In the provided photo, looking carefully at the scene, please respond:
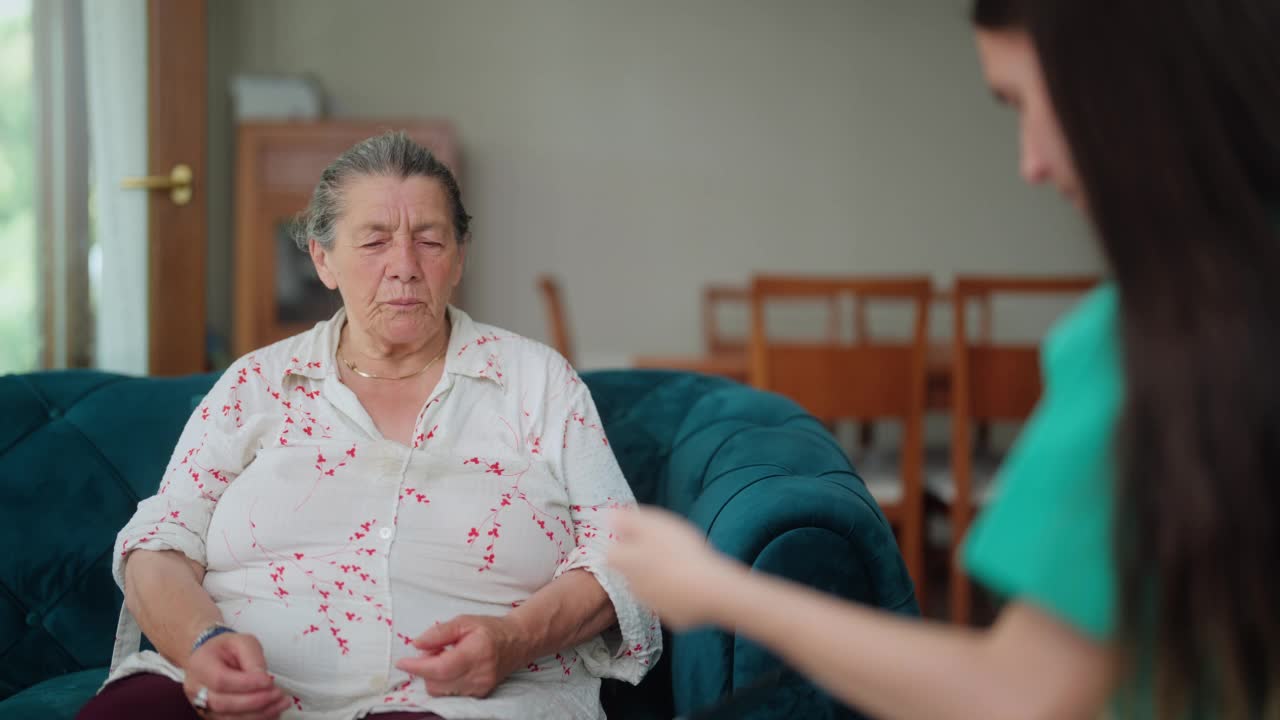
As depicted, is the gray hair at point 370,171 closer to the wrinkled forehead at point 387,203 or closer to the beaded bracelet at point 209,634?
the wrinkled forehead at point 387,203

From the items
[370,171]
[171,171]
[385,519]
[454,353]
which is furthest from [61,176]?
[385,519]

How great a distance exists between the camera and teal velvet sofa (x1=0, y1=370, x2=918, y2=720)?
115 cm

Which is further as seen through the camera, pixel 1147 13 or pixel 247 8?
pixel 247 8

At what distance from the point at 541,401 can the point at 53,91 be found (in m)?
1.63

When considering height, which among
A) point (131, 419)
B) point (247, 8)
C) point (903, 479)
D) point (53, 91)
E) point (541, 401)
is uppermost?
point (247, 8)

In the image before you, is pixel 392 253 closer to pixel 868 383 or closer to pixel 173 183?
pixel 173 183

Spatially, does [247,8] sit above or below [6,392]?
above

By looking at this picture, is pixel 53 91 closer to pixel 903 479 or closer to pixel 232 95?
pixel 232 95

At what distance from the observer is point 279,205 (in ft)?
12.7

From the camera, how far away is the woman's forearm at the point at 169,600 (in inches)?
45.6

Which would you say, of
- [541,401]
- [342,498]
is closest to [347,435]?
[342,498]

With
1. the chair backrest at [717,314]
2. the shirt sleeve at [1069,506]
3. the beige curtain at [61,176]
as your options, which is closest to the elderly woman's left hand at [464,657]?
the shirt sleeve at [1069,506]

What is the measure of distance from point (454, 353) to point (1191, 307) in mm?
1026

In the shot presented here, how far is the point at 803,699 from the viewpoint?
1.13 m
